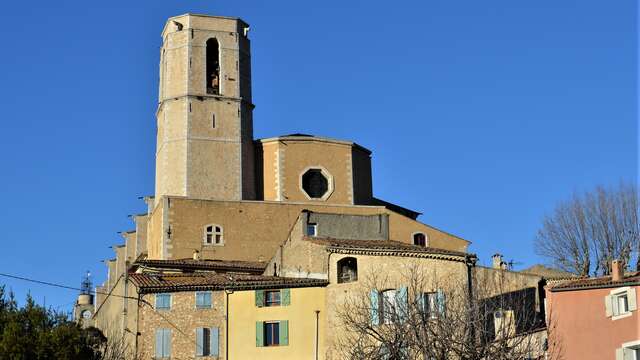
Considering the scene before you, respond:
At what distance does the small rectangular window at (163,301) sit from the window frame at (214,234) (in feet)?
51.3

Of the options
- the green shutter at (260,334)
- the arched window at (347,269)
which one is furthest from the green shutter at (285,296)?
the arched window at (347,269)

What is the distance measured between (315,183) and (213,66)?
883cm

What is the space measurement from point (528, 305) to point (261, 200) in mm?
19172

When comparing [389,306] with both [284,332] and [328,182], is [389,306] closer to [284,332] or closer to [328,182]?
[284,332]

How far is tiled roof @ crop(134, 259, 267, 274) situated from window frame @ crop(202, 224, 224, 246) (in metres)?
3.65

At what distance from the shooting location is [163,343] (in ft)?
154

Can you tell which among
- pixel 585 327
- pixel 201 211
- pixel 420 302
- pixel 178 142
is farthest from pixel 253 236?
pixel 585 327

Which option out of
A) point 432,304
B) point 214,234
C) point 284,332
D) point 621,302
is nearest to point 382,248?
point 432,304

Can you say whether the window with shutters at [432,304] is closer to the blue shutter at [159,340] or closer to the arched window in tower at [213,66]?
the blue shutter at [159,340]

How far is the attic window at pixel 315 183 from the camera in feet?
226

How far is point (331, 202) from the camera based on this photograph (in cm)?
6844

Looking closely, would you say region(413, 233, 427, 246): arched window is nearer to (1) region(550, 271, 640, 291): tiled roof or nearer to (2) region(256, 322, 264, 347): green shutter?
(2) region(256, 322, 264, 347): green shutter

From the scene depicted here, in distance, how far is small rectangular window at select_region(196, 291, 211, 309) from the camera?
47688 millimetres

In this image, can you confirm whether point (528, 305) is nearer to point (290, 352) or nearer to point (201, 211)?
point (290, 352)
